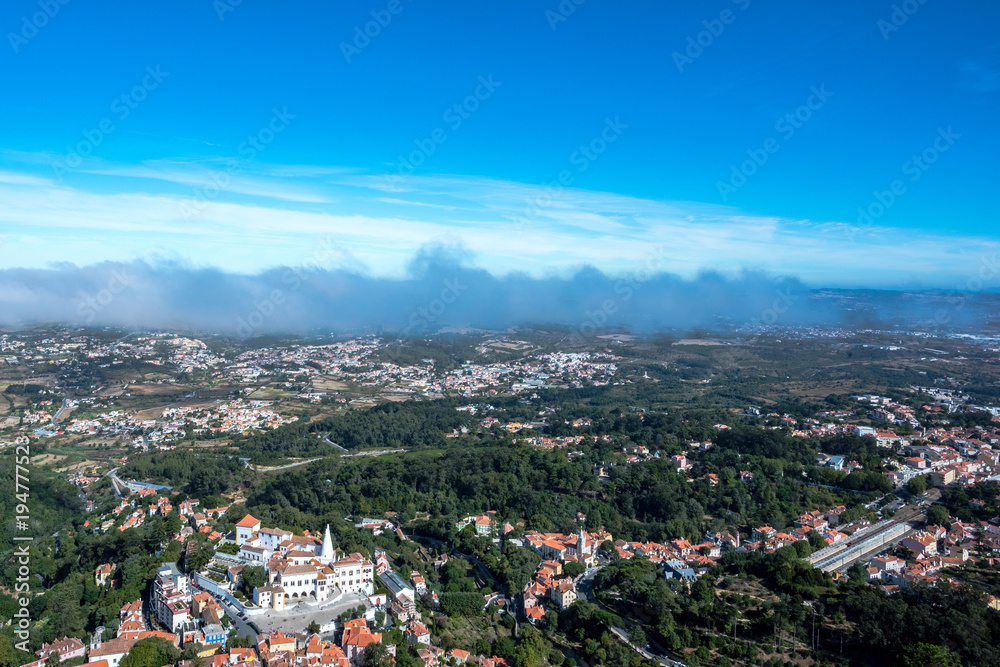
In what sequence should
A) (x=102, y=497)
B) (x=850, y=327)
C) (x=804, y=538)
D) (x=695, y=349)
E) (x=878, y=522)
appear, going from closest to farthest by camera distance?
(x=804, y=538), (x=878, y=522), (x=102, y=497), (x=695, y=349), (x=850, y=327)

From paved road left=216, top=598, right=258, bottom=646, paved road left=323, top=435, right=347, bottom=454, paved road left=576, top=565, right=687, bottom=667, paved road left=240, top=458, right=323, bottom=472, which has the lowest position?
paved road left=323, top=435, right=347, bottom=454

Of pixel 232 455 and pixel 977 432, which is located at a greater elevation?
pixel 977 432

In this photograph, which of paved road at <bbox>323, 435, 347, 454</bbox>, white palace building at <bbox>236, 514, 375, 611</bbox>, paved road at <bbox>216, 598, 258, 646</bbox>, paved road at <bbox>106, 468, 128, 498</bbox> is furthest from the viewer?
paved road at <bbox>323, 435, 347, 454</bbox>

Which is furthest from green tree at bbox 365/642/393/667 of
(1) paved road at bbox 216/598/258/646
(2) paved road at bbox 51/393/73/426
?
(2) paved road at bbox 51/393/73/426

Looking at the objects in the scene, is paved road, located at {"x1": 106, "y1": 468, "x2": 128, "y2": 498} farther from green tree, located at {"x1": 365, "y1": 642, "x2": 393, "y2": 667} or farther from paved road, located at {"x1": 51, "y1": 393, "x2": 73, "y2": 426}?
green tree, located at {"x1": 365, "y1": 642, "x2": 393, "y2": 667}

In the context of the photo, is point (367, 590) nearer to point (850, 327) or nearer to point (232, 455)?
point (232, 455)

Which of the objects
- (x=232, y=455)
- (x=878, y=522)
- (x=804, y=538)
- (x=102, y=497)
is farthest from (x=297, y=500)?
(x=878, y=522)

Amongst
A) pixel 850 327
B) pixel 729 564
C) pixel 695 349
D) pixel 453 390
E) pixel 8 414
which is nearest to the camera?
pixel 729 564

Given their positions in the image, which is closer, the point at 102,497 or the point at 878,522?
the point at 878,522

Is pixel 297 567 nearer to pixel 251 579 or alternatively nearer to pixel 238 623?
pixel 251 579
